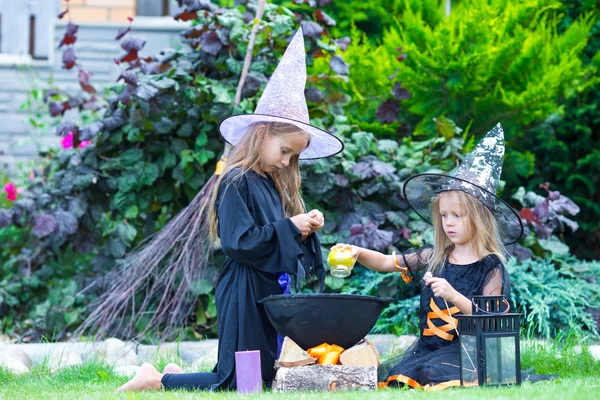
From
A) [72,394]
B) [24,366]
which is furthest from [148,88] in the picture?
[72,394]

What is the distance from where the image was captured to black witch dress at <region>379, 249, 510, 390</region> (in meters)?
3.24

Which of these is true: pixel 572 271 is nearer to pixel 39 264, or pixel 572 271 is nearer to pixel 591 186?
pixel 591 186

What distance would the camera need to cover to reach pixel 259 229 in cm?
313

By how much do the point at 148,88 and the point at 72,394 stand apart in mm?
2279

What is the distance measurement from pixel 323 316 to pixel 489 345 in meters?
0.61

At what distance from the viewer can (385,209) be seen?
16.7ft

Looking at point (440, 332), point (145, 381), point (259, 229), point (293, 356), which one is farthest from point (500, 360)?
point (145, 381)

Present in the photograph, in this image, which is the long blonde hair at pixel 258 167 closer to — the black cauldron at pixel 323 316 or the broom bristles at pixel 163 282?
the black cauldron at pixel 323 316

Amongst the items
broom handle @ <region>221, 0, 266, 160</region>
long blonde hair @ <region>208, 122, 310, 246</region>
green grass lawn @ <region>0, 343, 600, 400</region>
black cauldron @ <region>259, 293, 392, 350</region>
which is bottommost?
green grass lawn @ <region>0, 343, 600, 400</region>

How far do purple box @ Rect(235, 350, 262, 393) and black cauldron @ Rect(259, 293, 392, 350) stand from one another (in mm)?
156

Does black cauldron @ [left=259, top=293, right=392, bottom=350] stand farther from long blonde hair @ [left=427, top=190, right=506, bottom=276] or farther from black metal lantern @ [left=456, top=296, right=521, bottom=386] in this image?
long blonde hair @ [left=427, top=190, right=506, bottom=276]

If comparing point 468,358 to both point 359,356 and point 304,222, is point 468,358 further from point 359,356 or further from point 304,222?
point 304,222

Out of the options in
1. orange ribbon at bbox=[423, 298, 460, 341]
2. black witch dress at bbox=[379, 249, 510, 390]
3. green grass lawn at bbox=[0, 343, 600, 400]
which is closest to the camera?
green grass lawn at bbox=[0, 343, 600, 400]

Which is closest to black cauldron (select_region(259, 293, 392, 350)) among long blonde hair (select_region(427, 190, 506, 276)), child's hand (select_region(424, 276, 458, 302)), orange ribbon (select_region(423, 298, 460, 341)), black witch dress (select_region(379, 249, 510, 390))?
child's hand (select_region(424, 276, 458, 302))
